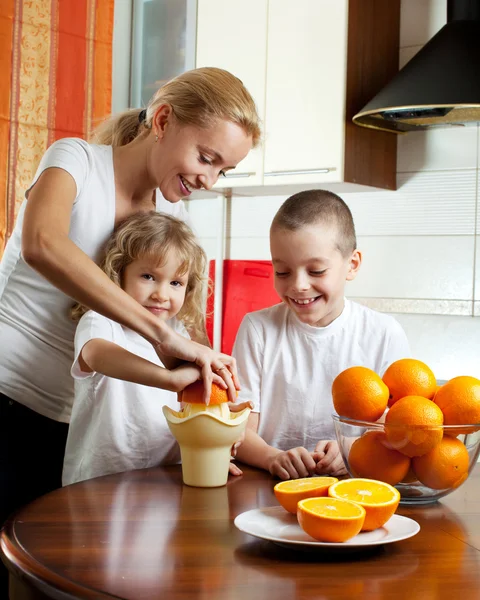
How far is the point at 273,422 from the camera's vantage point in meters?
1.71

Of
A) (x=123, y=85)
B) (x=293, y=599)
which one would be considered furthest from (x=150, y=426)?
(x=123, y=85)

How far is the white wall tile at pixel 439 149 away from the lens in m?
3.14

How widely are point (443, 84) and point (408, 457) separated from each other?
185cm

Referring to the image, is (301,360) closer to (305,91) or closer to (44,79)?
(305,91)

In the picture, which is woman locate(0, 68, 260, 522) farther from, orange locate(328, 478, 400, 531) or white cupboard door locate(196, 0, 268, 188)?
white cupboard door locate(196, 0, 268, 188)

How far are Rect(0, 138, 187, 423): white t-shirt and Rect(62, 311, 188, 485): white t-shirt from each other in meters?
0.11

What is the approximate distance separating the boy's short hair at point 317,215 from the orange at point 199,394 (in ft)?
1.66

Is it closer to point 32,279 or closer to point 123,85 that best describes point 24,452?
point 32,279

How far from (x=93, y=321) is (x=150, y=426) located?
22cm

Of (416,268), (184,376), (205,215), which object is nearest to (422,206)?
(416,268)

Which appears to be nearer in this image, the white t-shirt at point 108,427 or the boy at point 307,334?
the white t-shirt at point 108,427

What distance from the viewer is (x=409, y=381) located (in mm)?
1204

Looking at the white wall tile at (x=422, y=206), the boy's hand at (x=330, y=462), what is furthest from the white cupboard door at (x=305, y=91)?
the boy's hand at (x=330, y=462)

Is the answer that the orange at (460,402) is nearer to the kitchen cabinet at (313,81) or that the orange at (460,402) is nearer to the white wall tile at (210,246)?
the kitchen cabinet at (313,81)
